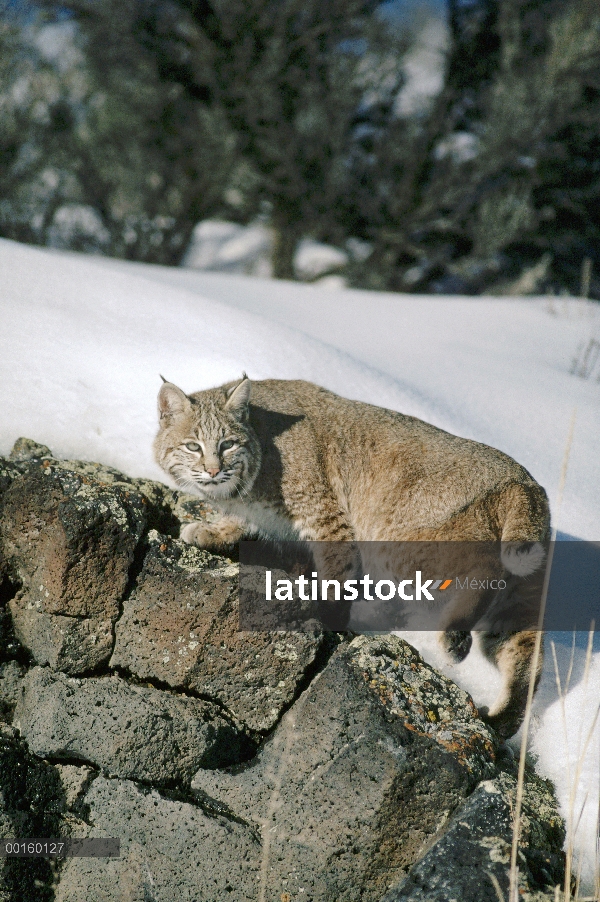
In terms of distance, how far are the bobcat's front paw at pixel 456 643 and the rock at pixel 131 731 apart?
0.99 meters

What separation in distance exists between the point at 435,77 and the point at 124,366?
39.6ft

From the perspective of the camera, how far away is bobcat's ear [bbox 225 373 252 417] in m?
3.39

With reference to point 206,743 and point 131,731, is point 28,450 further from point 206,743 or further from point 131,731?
point 206,743

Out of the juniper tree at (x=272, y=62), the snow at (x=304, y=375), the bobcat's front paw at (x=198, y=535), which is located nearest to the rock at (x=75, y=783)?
the bobcat's front paw at (x=198, y=535)

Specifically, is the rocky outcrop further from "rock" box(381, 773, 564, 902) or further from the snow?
the snow

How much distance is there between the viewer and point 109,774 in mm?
2908

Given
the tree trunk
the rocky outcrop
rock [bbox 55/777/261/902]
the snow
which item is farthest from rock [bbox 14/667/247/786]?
the tree trunk

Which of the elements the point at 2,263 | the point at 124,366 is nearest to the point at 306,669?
the point at 124,366

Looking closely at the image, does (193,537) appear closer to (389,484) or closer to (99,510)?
(99,510)

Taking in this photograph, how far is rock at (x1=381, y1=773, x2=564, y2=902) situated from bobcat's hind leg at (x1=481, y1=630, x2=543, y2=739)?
0.34m

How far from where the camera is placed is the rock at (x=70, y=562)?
303 cm

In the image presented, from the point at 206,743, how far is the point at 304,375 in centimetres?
238

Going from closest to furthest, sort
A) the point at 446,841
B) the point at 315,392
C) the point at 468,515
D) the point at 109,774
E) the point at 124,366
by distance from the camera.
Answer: the point at 446,841 < the point at 109,774 < the point at 468,515 < the point at 315,392 < the point at 124,366

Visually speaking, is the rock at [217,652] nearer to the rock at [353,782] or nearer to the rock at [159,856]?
the rock at [353,782]
